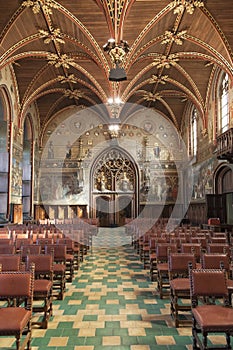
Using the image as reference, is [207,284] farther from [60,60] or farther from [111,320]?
[60,60]

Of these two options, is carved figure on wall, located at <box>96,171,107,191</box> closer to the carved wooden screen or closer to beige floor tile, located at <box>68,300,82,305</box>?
the carved wooden screen

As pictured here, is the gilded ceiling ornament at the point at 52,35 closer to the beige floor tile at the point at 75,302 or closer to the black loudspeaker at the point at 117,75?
the black loudspeaker at the point at 117,75

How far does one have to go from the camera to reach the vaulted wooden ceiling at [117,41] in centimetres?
1183

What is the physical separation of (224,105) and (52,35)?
978 cm

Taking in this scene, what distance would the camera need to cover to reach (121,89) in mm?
19234

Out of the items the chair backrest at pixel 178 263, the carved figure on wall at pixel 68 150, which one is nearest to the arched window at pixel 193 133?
the carved figure on wall at pixel 68 150

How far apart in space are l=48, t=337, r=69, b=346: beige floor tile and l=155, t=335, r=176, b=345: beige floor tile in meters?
1.32

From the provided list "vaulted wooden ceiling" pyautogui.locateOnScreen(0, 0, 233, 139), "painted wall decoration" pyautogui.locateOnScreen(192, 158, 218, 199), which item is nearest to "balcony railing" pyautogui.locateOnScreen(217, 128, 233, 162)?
"vaulted wooden ceiling" pyautogui.locateOnScreen(0, 0, 233, 139)

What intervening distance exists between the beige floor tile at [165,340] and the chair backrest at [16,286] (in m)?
1.93

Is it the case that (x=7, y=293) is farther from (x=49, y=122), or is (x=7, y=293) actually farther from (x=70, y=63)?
(x=49, y=122)

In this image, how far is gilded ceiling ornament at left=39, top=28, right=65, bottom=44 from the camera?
1358 cm

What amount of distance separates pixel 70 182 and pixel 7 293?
21904 mm

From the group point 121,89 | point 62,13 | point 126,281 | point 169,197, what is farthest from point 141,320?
point 169,197

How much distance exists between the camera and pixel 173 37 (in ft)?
45.7
